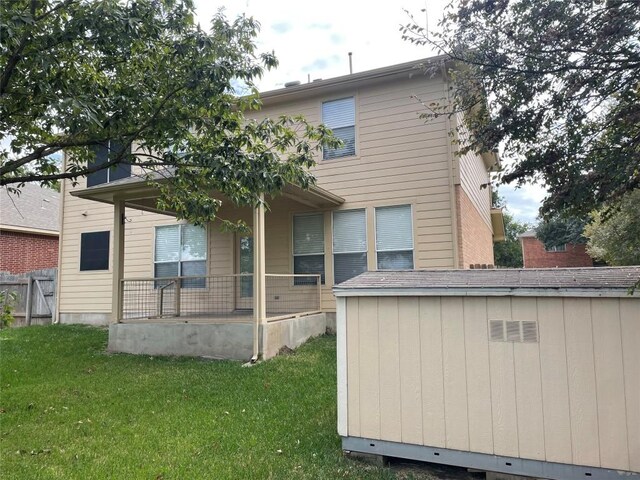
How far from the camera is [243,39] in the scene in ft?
16.1

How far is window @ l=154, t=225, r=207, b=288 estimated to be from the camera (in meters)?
10.9

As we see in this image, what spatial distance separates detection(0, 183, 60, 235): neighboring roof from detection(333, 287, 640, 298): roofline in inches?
670

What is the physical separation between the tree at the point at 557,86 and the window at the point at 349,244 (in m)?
5.24

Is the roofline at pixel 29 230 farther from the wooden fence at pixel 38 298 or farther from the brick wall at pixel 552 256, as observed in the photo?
the brick wall at pixel 552 256

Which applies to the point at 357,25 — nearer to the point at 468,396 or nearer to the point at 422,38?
the point at 422,38

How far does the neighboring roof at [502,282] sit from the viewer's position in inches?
123

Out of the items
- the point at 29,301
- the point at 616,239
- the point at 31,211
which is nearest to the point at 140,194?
the point at 29,301

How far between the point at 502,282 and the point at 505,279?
15 centimetres

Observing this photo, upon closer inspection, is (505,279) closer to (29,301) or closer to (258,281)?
(258,281)

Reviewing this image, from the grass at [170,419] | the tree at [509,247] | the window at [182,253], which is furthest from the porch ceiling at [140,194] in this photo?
the tree at [509,247]

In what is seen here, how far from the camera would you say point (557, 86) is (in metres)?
4.06

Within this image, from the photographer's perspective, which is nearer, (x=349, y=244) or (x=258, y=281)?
(x=258, y=281)

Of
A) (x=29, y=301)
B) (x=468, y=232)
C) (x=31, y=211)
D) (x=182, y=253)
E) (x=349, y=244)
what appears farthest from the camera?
(x=31, y=211)

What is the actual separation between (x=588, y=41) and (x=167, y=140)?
176 inches
